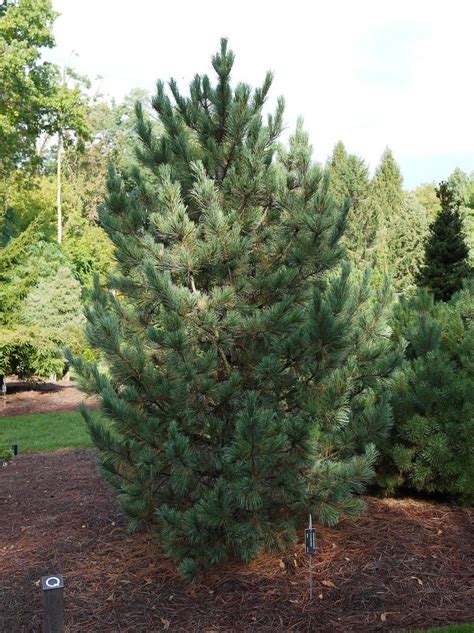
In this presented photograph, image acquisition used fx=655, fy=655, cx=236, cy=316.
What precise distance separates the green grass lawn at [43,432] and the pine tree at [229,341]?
700 centimetres

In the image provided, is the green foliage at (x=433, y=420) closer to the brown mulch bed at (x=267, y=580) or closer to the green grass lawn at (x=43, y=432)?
the brown mulch bed at (x=267, y=580)

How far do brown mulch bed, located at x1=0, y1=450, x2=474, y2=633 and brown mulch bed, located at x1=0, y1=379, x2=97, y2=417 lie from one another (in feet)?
34.7

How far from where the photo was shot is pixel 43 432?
43.3ft

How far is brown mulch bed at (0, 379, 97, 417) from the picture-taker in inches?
663

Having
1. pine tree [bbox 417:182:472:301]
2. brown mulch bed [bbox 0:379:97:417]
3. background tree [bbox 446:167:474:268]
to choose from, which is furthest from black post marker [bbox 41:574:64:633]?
background tree [bbox 446:167:474:268]

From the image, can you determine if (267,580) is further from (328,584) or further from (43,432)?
(43,432)

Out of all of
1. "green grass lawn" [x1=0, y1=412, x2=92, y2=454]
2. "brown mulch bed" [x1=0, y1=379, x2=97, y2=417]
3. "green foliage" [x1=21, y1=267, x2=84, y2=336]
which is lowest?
"green grass lawn" [x1=0, y1=412, x2=92, y2=454]

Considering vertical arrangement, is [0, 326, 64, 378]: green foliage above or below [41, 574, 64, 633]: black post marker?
above

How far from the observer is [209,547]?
407cm

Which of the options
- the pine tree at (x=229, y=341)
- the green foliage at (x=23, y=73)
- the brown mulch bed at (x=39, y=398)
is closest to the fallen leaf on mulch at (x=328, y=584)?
the pine tree at (x=229, y=341)

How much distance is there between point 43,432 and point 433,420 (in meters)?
9.93

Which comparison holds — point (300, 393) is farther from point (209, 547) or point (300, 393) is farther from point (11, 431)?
point (11, 431)

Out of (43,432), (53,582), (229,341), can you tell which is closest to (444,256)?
(43,432)

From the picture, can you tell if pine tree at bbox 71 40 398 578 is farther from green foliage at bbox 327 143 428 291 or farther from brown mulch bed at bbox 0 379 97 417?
green foliage at bbox 327 143 428 291
